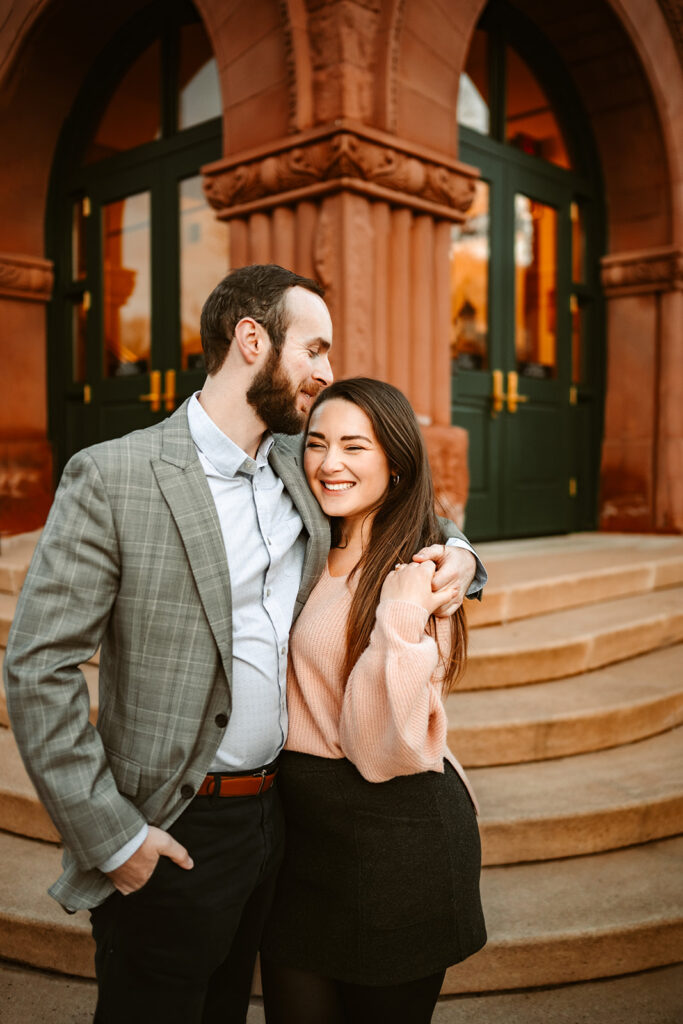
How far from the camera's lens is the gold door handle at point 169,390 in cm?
586

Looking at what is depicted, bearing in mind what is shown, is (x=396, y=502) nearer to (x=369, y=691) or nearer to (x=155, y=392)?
(x=369, y=691)

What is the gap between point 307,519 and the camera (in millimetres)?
1785

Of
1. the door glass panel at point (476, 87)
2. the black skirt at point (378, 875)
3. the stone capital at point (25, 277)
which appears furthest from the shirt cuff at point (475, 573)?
the stone capital at point (25, 277)

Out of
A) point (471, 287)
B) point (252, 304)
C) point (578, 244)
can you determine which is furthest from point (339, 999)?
point (578, 244)

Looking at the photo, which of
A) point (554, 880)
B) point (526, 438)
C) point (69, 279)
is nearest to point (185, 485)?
point (554, 880)

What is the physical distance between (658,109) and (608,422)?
2.44 meters

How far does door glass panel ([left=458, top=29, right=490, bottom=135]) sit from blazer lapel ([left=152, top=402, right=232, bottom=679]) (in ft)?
17.5

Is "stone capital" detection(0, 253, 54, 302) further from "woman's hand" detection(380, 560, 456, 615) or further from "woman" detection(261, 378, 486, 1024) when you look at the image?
"woman's hand" detection(380, 560, 456, 615)

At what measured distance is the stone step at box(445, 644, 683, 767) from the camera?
3.21m

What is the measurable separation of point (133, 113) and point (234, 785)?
6.06 metres

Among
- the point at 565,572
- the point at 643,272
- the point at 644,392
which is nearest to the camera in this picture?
the point at 565,572

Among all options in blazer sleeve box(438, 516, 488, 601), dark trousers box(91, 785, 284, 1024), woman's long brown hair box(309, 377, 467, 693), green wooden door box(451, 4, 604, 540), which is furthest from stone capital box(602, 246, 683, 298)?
dark trousers box(91, 785, 284, 1024)

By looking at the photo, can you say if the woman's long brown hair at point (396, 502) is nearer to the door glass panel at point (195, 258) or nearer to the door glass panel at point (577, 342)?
the door glass panel at point (195, 258)

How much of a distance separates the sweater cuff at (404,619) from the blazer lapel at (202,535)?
310mm
